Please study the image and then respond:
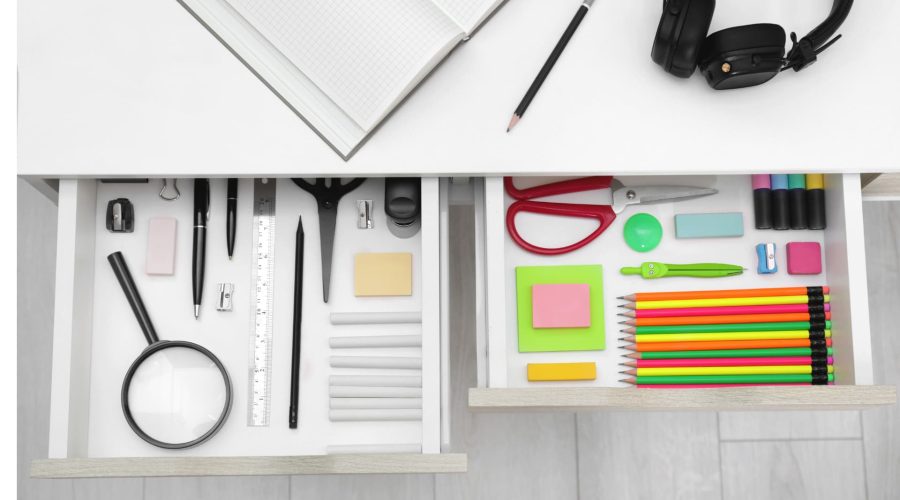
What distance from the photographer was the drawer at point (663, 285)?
0.70 m

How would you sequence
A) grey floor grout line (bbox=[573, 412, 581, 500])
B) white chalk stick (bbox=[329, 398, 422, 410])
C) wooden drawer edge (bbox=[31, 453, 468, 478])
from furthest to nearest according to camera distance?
grey floor grout line (bbox=[573, 412, 581, 500]) < white chalk stick (bbox=[329, 398, 422, 410]) < wooden drawer edge (bbox=[31, 453, 468, 478])

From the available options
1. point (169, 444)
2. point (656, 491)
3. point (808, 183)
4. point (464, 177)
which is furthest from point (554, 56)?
point (656, 491)

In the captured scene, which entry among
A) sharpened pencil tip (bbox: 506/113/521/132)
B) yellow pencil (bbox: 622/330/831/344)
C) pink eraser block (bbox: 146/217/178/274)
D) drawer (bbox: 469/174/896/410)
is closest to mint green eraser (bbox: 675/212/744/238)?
drawer (bbox: 469/174/896/410)

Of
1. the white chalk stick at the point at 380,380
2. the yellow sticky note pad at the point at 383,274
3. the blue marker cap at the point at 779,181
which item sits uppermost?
the blue marker cap at the point at 779,181

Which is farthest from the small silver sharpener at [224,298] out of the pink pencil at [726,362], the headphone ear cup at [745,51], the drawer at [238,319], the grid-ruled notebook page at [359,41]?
the headphone ear cup at [745,51]

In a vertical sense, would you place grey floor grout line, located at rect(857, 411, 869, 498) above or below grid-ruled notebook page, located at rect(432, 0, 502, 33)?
below

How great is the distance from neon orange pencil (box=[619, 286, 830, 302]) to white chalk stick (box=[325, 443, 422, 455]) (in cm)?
29

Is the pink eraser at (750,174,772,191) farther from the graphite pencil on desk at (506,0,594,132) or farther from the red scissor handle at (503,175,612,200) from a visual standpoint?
the graphite pencil on desk at (506,0,594,132)

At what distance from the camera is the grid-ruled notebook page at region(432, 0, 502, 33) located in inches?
28.7

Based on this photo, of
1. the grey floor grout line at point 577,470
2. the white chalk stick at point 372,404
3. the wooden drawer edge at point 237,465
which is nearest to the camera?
the wooden drawer edge at point 237,465

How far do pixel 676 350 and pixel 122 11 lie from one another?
0.69 m

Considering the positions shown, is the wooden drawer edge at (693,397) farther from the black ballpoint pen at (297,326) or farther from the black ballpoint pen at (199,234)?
the black ballpoint pen at (199,234)

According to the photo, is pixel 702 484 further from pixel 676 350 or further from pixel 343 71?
pixel 343 71

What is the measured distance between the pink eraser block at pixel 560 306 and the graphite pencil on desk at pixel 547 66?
0.60 feet
